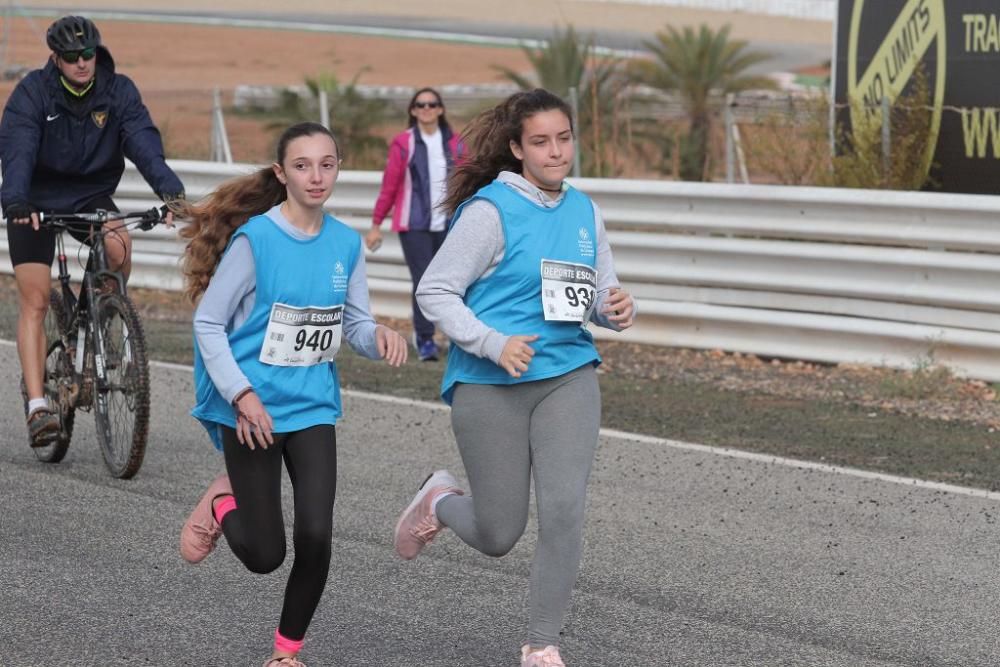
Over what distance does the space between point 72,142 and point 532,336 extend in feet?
12.3

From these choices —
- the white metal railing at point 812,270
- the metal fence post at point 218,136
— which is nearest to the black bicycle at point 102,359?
the white metal railing at point 812,270

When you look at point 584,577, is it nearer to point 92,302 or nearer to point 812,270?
point 92,302

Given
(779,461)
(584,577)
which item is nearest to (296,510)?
(584,577)

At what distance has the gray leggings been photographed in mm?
5059

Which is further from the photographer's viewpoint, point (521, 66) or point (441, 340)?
point (521, 66)

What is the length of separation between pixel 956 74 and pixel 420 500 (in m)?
8.47

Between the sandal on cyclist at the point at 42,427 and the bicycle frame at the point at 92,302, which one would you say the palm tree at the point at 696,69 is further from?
the sandal on cyclist at the point at 42,427

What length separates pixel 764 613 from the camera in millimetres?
5934

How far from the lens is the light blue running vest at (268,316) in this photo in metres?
5.08

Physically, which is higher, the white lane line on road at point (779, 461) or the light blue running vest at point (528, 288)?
the light blue running vest at point (528, 288)

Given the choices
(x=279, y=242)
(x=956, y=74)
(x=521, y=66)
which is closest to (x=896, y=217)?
(x=956, y=74)

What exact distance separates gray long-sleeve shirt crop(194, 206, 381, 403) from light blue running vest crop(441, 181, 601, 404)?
35cm

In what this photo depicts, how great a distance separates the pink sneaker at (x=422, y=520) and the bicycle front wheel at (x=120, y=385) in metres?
2.40

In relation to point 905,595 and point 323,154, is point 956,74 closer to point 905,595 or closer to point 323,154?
point 905,595
